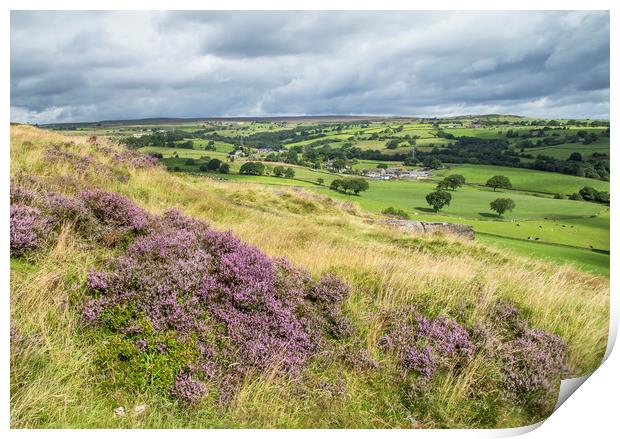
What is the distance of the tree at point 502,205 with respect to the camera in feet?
45.2

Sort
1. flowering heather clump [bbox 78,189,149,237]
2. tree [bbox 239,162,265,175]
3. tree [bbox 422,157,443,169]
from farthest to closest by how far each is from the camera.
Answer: tree [bbox 239,162,265,175], tree [bbox 422,157,443,169], flowering heather clump [bbox 78,189,149,237]

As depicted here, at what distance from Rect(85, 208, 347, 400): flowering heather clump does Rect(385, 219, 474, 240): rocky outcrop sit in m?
15.3

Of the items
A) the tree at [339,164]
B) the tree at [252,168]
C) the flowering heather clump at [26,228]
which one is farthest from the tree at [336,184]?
the flowering heather clump at [26,228]

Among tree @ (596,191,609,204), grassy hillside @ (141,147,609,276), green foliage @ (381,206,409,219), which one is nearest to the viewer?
tree @ (596,191,609,204)

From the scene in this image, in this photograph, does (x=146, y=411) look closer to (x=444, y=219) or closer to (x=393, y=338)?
(x=393, y=338)

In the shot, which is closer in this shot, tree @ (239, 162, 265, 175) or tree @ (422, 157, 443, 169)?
tree @ (422, 157, 443, 169)

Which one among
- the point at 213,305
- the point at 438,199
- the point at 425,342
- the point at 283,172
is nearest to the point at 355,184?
the point at 283,172

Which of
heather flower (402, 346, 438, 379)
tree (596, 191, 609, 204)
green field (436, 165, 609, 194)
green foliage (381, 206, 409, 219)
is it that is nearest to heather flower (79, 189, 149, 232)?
heather flower (402, 346, 438, 379)

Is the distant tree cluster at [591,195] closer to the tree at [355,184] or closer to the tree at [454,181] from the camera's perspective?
the tree at [454,181]

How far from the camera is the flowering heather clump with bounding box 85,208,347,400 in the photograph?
4.77 m

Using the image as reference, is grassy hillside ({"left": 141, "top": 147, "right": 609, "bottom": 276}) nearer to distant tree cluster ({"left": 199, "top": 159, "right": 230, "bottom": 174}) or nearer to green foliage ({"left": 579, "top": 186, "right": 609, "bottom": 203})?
green foliage ({"left": 579, "top": 186, "right": 609, "bottom": 203})

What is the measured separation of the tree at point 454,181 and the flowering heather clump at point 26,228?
13.1 meters

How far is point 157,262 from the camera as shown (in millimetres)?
5727
